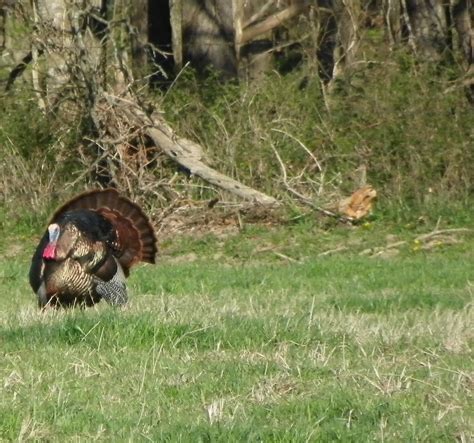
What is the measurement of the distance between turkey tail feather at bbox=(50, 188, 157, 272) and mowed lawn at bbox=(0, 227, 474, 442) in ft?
1.69

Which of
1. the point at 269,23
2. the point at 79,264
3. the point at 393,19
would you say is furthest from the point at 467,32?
the point at 79,264

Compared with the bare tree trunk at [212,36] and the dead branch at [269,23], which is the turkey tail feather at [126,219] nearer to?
the bare tree trunk at [212,36]

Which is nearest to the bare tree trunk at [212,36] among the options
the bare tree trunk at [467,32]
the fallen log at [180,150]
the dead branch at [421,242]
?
the fallen log at [180,150]

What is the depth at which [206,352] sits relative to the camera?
25.1 feet

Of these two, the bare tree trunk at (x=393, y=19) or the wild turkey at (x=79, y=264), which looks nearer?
the wild turkey at (x=79, y=264)

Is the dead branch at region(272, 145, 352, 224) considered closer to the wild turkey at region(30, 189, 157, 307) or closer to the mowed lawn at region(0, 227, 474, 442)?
the mowed lawn at region(0, 227, 474, 442)

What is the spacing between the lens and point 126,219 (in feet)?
37.5

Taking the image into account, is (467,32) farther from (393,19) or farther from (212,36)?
(212,36)

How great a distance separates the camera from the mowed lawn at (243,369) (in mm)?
5789

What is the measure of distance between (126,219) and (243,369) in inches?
181

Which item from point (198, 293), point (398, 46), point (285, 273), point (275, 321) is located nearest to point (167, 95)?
point (398, 46)

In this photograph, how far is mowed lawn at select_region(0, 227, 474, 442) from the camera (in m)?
5.79

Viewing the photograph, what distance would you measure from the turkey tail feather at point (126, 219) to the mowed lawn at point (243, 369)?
1.69 ft

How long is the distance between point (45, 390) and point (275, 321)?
2.14 m
